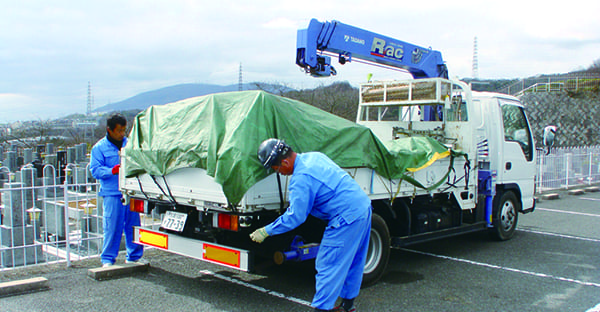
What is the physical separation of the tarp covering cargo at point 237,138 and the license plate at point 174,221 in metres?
0.51

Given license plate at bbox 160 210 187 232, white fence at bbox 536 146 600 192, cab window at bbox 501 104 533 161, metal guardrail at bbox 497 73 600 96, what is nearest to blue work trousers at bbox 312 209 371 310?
license plate at bbox 160 210 187 232

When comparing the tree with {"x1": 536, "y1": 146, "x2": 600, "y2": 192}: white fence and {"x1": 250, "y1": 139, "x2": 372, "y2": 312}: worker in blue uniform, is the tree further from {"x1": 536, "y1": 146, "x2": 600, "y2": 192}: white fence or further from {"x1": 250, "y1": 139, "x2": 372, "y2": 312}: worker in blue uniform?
{"x1": 250, "y1": 139, "x2": 372, "y2": 312}: worker in blue uniform

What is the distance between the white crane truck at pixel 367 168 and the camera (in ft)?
14.8

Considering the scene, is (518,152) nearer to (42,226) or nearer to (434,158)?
(434,158)

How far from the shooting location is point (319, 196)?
3691mm

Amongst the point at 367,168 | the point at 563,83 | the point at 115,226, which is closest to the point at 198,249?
the point at 115,226

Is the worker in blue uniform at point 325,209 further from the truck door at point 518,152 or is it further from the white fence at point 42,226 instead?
the truck door at point 518,152

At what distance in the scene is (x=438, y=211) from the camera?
6844 millimetres

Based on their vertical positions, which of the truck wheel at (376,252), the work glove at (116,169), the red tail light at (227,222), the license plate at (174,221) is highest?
the work glove at (116,169)

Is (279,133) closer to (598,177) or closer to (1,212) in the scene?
(1,212)

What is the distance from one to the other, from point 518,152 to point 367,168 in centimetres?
422

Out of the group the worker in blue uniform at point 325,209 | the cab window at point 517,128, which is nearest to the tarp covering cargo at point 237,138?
the worker in blue uniform at point 325,209

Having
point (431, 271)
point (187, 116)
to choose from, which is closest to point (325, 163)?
point (187, 116)

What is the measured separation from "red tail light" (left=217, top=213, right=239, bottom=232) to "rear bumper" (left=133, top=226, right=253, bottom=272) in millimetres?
212
